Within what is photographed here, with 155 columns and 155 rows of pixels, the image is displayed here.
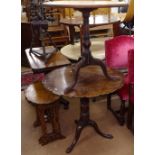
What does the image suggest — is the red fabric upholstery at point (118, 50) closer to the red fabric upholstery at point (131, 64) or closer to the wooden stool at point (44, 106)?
the red fabric upholstery at point (131, 64)

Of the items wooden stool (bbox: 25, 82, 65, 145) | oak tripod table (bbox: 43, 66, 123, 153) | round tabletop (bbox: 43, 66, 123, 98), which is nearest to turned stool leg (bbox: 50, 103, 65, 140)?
wooden stool (bbox: 25, 82, 65, 145)

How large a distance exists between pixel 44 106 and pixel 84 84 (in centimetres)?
46

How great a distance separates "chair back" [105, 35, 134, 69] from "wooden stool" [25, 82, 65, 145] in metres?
0.67

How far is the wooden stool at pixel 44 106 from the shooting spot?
75.5 inches

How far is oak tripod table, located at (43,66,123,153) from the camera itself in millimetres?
1537

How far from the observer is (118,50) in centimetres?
226

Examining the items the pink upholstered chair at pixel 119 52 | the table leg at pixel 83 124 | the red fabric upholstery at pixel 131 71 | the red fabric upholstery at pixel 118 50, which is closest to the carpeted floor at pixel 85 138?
the table leg at pixel 83 124
